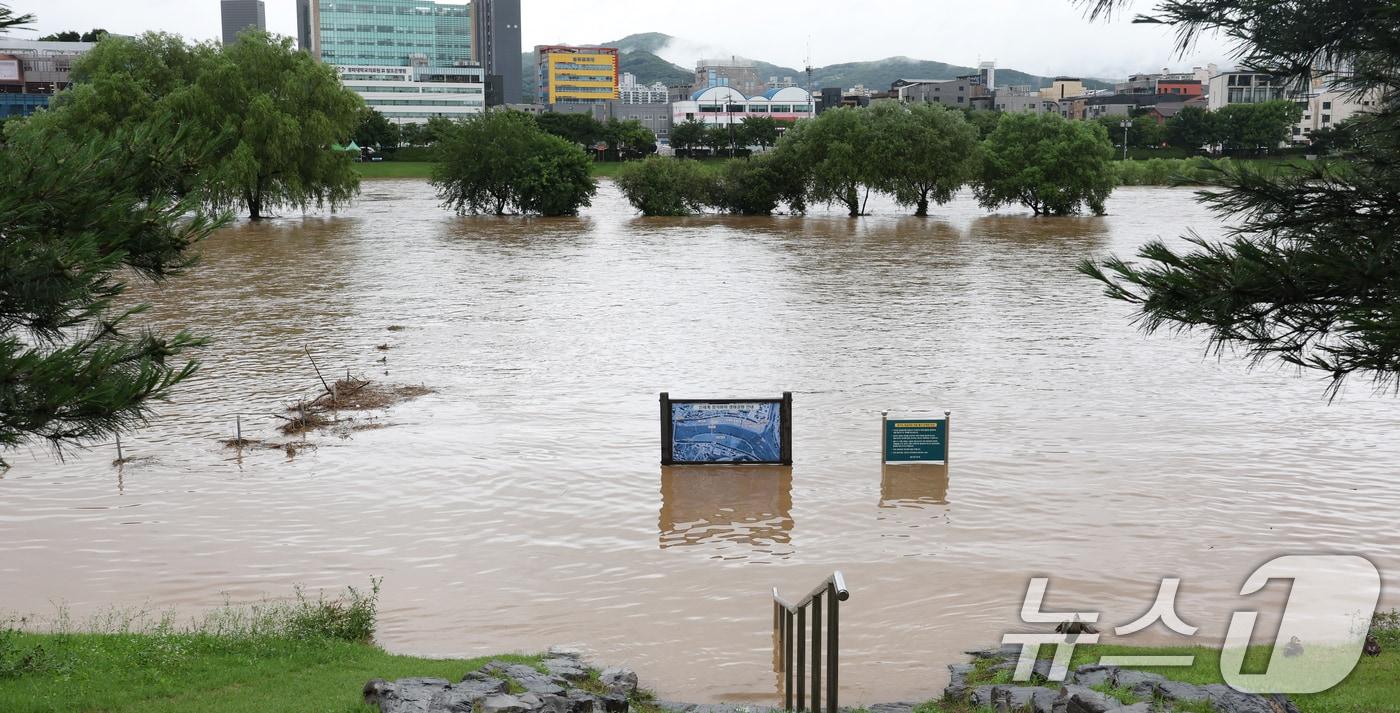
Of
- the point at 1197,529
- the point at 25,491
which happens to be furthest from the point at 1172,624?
the point at 25,491

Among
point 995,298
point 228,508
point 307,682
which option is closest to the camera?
point 307,682

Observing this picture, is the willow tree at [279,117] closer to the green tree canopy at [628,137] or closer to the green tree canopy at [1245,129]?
the green tree canopy at [628,137]

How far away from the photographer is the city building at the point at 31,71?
170375 mm

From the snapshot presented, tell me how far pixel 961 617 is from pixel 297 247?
151 ft

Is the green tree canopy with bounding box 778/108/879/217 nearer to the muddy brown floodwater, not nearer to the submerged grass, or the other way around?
the muddy brown floodwater

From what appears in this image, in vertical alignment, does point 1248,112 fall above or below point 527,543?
above

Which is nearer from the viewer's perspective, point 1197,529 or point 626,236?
point 1197,529

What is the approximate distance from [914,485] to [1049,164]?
189 feet

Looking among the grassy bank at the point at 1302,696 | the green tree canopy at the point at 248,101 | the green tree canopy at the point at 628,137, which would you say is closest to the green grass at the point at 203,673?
the grassy bank at the point at 1302,696

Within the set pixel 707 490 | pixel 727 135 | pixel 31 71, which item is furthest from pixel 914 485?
pixel 31 71

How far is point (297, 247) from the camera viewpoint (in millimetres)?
53062

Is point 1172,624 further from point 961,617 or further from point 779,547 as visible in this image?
point 779,547

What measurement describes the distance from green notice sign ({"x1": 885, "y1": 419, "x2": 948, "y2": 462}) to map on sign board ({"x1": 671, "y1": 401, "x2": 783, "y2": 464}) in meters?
1.55

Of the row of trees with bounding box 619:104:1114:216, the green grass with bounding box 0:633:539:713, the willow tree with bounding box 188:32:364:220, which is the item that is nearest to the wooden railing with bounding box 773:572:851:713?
the green grass with bounding box 0:633:539:713
